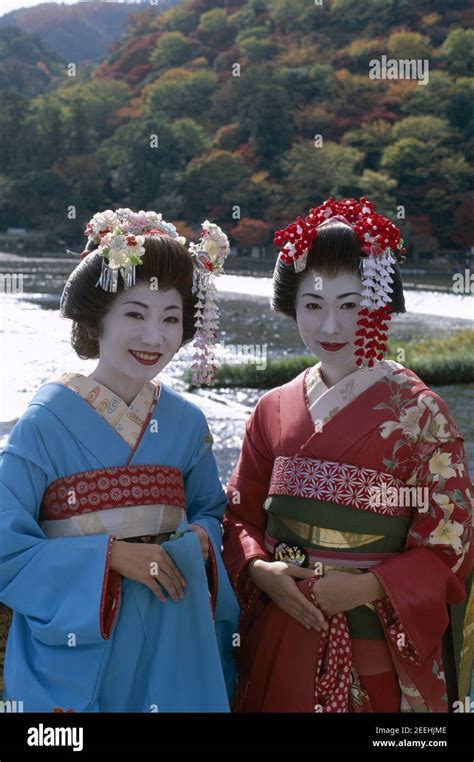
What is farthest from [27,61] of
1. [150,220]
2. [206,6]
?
[150,220]

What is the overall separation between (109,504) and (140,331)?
18.8 inches

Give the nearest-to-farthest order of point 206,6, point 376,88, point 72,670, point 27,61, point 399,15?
point 72,670 < point 376,88 < point 399,15 < point 206,6 < point 27,61


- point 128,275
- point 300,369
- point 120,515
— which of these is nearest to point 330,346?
point 128,275

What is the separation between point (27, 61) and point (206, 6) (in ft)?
66.6

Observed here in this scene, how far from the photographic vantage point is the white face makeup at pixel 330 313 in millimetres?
2535

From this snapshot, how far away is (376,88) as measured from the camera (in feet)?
172

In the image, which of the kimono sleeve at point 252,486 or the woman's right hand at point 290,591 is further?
the kimono sleeve at point 252,486

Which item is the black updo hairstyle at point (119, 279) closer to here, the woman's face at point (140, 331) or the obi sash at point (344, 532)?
the woman's face at point (140, 331)

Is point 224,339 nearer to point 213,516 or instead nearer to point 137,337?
point 213,516

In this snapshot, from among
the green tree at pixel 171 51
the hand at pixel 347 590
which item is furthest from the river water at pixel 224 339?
the green tree at pixel 171 51

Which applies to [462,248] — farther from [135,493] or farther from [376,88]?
[135,493]

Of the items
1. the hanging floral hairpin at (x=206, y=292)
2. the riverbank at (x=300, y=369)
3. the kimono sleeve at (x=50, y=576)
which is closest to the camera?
the kimono sleeve at (x=50, y=576)

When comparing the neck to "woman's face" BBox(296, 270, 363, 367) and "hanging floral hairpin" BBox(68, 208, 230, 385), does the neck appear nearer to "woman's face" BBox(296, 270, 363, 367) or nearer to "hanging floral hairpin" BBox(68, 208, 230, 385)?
"woman's face" BBox(296, 270, 363, 367)

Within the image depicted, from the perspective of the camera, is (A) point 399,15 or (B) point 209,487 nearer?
(B) point 209,487
